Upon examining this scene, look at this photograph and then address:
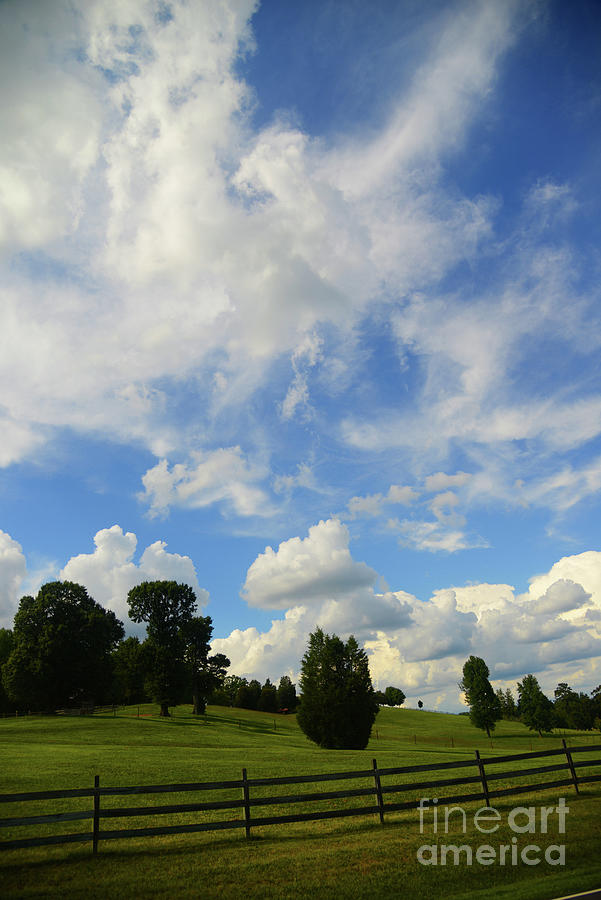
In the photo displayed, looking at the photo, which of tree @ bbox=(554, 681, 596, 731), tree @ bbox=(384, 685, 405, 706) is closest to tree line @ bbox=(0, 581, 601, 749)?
tree @ bbox=(554, 681, 596, 731)

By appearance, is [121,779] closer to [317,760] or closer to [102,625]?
[317,760]

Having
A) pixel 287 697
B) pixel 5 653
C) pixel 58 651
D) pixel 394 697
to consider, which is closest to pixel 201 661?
pixel 58 651

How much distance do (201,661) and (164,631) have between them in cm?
956

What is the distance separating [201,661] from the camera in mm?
70562

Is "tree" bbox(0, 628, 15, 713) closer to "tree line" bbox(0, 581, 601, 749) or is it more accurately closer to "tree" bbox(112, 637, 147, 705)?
"tree line" bbox(0, 581, 601, 749)

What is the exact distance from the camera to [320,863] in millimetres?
11180

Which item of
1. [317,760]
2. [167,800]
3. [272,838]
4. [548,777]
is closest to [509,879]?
[272,838]

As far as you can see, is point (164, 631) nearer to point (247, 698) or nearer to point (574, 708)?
point (247, 698)

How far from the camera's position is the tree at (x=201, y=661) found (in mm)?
67688

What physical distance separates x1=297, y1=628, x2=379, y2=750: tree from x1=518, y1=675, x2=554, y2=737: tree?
1775 inches

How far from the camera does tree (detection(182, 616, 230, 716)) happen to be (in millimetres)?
67688

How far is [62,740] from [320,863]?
1355 inches

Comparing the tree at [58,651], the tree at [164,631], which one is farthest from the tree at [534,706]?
the tree at [58,651]

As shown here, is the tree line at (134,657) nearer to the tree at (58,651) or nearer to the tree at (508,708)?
the tree at (58,651)
